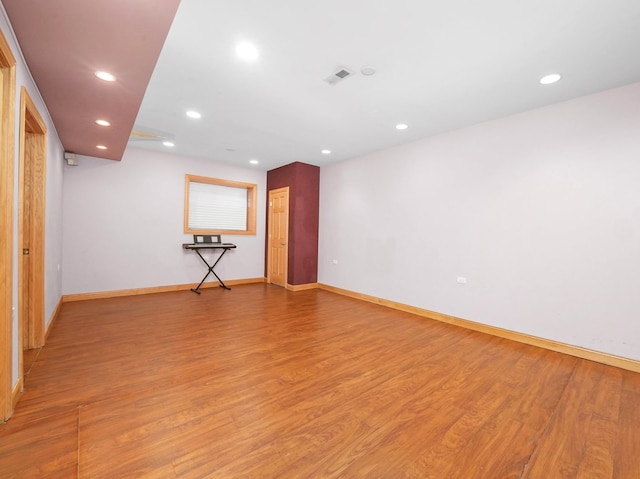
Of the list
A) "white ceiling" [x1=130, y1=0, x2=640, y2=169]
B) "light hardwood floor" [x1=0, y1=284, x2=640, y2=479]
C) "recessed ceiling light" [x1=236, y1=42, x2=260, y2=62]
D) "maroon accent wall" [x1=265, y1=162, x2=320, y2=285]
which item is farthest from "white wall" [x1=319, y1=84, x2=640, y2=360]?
"recessed ceiling light" [x1=236, y1=42, x2=260, y2=62]

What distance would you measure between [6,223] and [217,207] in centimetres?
446

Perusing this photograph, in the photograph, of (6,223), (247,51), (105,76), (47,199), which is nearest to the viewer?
(6,223)

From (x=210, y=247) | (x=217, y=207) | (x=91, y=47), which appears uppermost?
(x=91, y=47)

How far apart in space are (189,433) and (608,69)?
169 inches

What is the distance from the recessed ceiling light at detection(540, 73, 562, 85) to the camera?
8.36 feet

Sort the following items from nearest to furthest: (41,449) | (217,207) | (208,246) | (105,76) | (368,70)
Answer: (41,449), (105,76), (368,70), (208,246), (217,207)

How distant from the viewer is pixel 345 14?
186 centimetres

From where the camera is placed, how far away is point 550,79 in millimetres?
2600

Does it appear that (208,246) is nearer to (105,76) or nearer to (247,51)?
(105,76)

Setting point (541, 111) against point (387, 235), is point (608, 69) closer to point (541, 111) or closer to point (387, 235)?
point (541, 111)

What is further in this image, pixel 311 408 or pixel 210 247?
pixel 210 247

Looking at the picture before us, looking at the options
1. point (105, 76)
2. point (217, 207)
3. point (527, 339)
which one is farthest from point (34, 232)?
point (527, 339)

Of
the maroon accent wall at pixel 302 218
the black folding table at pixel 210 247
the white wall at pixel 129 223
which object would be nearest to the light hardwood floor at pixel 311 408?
the white wall at pixel 129 223

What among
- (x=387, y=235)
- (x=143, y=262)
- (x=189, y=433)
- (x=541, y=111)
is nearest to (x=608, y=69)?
(x=541, y=111)
